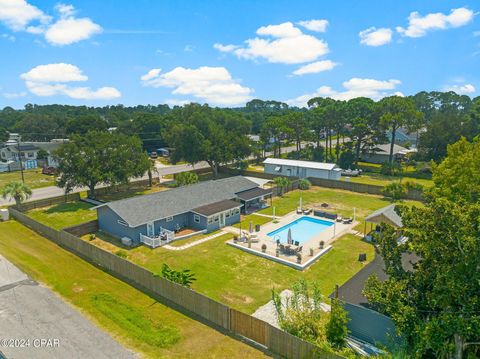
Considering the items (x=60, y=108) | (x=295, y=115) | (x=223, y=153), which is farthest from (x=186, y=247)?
(x=60, y=108)

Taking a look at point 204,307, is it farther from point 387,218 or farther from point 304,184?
point 304,184

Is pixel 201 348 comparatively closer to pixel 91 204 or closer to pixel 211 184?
pixel 211 184

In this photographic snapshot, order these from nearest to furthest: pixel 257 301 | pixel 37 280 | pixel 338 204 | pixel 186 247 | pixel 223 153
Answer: pixel 257 301 < pixel 37 280 < pixel 186 247 < pixel 338 204 < pixel 223 153

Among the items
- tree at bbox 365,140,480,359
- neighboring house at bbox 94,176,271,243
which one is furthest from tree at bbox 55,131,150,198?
tree at bbox 365,140,480,359

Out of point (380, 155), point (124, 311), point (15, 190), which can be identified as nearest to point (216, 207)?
point (124, 311)

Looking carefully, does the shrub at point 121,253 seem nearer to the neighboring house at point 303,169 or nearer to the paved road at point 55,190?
the paved road at point 55,190

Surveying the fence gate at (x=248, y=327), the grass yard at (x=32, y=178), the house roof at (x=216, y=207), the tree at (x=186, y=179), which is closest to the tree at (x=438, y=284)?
the fence gate at (x=248, y=327)
